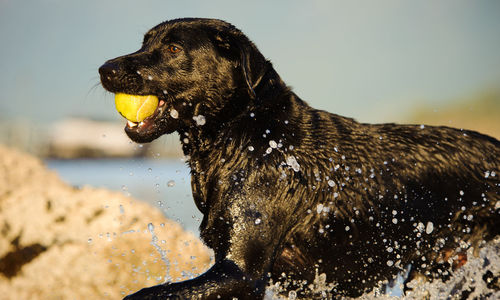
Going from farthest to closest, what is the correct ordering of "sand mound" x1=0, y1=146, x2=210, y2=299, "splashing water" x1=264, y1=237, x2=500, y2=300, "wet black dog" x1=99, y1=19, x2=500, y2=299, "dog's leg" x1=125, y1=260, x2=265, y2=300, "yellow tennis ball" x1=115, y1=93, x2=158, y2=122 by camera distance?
"sand mound" x1=0, y1=146, x2=210, y2=299, "splashing water" x1=264, y1=237, x2=500, y2=300, "yellow tennis ball" x1=115, y1=93, x2=158, y2=122, "wet black dog" x1=99, y1=19, x2=500, y2=299, "dog's leg" x1=125, y1=260, x2=265, y2=300

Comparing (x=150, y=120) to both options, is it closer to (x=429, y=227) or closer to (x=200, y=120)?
(x=200, y=120)

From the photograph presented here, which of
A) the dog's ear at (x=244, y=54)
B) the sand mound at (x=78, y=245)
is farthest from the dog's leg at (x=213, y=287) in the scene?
the sand mound at (x=78, y=245)

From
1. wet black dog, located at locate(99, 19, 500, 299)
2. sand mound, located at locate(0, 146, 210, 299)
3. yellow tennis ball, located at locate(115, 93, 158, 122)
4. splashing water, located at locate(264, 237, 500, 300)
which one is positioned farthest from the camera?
sand mound, located at locate(0, 146, 210, 299)

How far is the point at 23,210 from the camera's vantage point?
5.75 meters

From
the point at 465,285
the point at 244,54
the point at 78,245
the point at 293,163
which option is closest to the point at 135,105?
the point at 244,54

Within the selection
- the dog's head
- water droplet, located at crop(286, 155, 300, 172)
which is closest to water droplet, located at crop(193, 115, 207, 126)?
the dog's head

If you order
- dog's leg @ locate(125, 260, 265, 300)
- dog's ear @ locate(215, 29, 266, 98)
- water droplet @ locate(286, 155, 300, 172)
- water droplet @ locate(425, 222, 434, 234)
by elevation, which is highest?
dog's ear @ locate(215, 29, 266, 98)

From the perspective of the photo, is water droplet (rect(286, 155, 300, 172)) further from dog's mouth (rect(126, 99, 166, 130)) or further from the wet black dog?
dog's mouth (rect(126, 99, 166, 130))

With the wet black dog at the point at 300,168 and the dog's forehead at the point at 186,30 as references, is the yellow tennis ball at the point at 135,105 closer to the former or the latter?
the wet black dog at the point at 300,168

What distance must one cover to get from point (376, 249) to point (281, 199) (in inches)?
29.2

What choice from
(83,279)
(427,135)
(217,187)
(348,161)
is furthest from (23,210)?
(427,135)

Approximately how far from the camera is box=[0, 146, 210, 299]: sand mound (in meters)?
5.46

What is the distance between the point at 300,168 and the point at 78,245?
3.46 meters

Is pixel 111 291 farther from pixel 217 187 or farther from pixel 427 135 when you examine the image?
pixel 427 135
